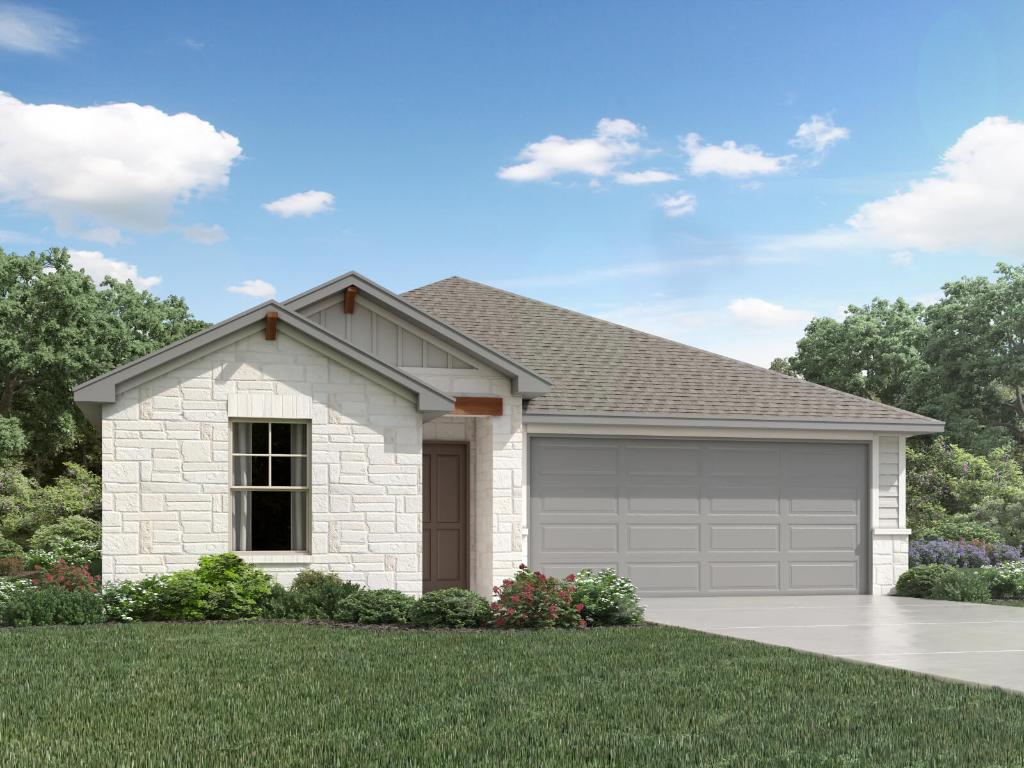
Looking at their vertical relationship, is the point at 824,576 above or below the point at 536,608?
below

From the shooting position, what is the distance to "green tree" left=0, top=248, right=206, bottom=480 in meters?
34.6

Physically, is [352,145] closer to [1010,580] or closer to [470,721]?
[1010,580]

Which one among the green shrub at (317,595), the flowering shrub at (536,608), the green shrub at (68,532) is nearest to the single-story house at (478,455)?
the green shrub at (317,595)

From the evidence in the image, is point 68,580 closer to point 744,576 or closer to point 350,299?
point 350,299

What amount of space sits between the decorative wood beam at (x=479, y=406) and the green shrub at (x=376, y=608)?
394 centimetres

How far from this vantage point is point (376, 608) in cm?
1437

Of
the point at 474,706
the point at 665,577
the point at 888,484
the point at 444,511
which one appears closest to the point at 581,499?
the point at 665,577

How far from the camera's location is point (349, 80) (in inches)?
1004

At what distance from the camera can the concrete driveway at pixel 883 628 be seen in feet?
37.6

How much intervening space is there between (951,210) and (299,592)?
168 ft

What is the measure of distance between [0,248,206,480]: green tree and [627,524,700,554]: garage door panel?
20.7m

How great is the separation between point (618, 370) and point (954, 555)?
7.10m

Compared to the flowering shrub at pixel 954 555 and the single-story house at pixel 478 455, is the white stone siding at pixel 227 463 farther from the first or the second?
the flowering shrub at pixel 954 555

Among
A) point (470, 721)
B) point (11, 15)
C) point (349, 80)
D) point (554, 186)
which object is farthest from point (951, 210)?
point (470, 721)
